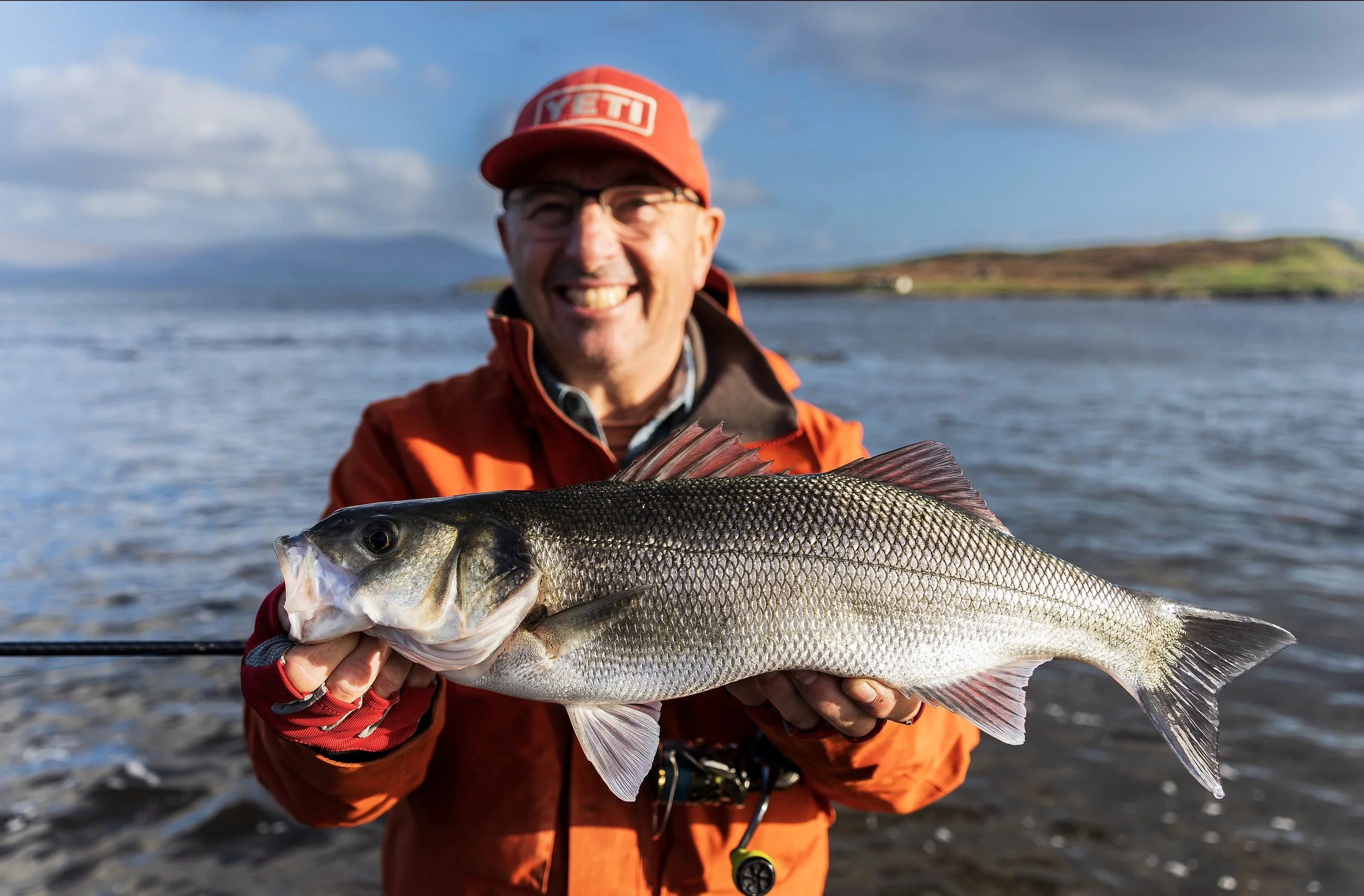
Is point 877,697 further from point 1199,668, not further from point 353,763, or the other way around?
point 353,763

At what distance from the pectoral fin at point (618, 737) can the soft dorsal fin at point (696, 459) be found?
670mm

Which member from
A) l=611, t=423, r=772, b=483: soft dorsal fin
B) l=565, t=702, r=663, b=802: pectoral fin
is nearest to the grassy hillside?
l=611, t=423, r=772, b=483: soft dorsal fin

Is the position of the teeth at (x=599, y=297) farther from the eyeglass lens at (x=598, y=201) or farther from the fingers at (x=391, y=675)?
the fingers at (x=391, y=675)

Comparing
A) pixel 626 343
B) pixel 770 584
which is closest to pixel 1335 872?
pixel 770 584

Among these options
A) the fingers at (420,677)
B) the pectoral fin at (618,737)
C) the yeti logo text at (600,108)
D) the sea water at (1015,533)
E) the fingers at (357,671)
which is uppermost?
the yeti logo text at (600,108)

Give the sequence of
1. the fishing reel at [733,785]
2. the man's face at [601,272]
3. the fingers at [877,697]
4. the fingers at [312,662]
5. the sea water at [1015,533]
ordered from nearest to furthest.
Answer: the fingers at [312,662]
the fingers at [877,697]
the fishing reel at [733,785]
the man's face at [601,272]
the sea water at [1015,533]

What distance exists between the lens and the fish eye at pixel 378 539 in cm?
241

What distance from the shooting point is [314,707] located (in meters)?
2.34

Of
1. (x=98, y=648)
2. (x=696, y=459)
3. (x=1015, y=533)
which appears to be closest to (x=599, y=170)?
(x=696, y=459)

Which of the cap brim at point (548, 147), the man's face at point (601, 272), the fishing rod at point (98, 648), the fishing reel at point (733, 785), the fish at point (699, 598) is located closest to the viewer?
the fish at point (699, 598)

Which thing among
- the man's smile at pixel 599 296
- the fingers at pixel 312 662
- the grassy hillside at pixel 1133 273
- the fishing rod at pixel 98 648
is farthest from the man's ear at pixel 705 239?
the grassy hillside at pixel 1133 273

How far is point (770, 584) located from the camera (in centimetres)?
248

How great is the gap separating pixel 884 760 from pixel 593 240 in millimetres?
2074

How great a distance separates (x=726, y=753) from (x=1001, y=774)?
3.74 metres
